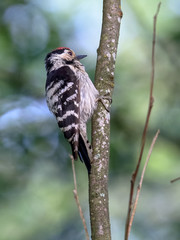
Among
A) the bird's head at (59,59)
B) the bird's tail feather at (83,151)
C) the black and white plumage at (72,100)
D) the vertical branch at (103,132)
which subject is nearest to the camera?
the vertical branch at (103,132)

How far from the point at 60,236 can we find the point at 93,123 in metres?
1.91

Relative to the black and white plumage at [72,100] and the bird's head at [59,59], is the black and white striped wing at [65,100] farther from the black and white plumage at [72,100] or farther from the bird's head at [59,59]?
the bird's head at [59,59]

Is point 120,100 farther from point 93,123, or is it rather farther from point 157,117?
point 93,123

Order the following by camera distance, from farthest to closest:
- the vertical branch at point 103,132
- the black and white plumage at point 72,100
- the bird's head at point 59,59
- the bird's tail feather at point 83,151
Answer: the bird's head at point 59,59 < the black and white plumage at point 72,100 < the bird's tail feather at point 83,151 < the vertical branch at point 103,132

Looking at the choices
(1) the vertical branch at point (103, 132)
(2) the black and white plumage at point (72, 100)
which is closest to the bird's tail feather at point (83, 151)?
(2) the black and white plumage at point (72, 100)

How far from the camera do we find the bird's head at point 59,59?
4184 millimetres

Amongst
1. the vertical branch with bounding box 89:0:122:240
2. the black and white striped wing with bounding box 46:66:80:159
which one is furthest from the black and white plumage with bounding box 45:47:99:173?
the vertical branch with bounding box 89:0:122:240

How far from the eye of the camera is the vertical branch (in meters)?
2.28

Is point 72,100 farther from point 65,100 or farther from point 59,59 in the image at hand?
point 59,59

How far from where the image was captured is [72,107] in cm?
363

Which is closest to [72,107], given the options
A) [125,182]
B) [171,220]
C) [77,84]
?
[77,84]

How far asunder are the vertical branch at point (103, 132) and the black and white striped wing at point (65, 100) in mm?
559

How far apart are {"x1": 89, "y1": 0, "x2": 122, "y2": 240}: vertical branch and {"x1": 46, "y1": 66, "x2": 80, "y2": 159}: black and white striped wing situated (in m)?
0.56

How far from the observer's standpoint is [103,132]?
2.74 meters
